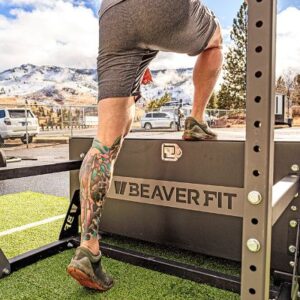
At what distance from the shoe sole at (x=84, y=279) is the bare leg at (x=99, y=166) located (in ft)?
0.21

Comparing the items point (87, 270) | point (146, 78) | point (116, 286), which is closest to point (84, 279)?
point (87, 270)

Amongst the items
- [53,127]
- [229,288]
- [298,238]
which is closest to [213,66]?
[298,238]

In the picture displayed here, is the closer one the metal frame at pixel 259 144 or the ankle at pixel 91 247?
the metal frame at pixel 259 144

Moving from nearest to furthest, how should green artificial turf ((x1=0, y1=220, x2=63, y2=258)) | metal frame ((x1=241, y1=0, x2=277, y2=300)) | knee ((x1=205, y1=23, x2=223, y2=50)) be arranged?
metal frame ((x1=241, y1=0, x2=277, y2=300)) < knee ((x1=205, y1=23, x2=223, y2=50)) < green artificial turf ((x1=0, y1=220, x2=63, y2=258))

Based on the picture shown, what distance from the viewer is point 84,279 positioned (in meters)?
0.90

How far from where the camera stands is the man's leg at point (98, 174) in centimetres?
92

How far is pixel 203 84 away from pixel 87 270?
75 centimetres

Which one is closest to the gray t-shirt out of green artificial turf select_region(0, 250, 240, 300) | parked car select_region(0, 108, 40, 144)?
green artificial turf select_region(0, 250, 240, 300)

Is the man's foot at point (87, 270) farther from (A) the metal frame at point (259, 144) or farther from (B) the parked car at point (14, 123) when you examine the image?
(B) the parked car at point (14, 123)

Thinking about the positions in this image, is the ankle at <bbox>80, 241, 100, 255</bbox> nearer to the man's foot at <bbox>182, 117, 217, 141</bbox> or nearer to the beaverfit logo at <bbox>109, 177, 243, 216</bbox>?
the beaverfit logo at <bbox>109, 177, 243, 216</bbox>

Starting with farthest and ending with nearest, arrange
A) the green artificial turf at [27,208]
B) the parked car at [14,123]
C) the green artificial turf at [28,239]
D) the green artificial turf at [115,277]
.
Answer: the parked car at [14,123], the green artificial turf at [27,208], the green artificial turf at [28,239], the green artificial turf at [115,277]

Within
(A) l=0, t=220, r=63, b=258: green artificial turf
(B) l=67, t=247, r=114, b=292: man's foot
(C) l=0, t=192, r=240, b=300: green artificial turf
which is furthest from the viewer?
(A) l=0, t=220, r=63, b=258: green artificial turf

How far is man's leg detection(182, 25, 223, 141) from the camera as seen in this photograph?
1.16 m

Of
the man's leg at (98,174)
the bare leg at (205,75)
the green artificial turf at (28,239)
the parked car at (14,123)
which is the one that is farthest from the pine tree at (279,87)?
the parked car at (14,123)
